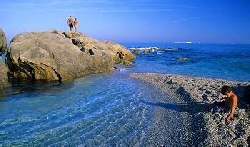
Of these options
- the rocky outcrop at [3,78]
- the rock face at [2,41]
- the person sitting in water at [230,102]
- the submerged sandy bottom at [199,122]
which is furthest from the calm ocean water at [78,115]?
the rock face at [2,41]

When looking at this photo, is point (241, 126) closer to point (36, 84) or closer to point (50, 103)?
point (50, 103)

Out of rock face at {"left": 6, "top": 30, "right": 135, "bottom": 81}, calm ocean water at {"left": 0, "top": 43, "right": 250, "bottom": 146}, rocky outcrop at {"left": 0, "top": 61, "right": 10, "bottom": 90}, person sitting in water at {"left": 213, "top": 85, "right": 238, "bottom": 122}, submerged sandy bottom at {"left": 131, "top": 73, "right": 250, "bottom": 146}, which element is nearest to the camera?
submerged sandy bottom at {"left": 131, "top": 73, "right": 250, "bottom": 146}

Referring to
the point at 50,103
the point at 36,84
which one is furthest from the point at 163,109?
the point at 36,84

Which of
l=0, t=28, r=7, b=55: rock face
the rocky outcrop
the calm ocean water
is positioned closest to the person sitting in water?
the calm ocean water

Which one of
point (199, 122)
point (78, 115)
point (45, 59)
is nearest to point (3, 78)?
point (45, 59)

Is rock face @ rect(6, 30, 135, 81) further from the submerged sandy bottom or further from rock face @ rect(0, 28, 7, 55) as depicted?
the submerged sandy bottom

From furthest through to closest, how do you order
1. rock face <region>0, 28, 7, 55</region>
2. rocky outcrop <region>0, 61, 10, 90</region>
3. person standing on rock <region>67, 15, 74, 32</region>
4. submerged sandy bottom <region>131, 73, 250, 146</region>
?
person standing on rock <region>67, 15, 74, 32</region> < rock face <region>0, 28, 7, 55</region> < rocky outcrop <region>0, 61, 10, 90</region> < submerged sandy bottom <region>131, 73, 250, 146</region>

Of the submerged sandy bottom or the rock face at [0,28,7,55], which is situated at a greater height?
the rock face at [0,28,7,55]

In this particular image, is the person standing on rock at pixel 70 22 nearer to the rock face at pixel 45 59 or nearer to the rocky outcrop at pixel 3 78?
the rock face at pixel 45 59

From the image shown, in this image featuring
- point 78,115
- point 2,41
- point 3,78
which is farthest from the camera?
point 2,41

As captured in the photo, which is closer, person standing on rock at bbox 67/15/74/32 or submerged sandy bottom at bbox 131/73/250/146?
submerged sandy bottom at bbox 131/73/250/146

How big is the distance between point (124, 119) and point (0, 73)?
1167cm

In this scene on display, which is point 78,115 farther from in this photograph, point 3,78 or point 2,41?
point 2,41

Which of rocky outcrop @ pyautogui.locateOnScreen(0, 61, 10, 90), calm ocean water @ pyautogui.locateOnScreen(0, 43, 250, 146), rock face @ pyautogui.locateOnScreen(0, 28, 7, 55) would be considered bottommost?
calm ocean water @ pyautogui.locateOnScreen(0, 43, 250, 146)
